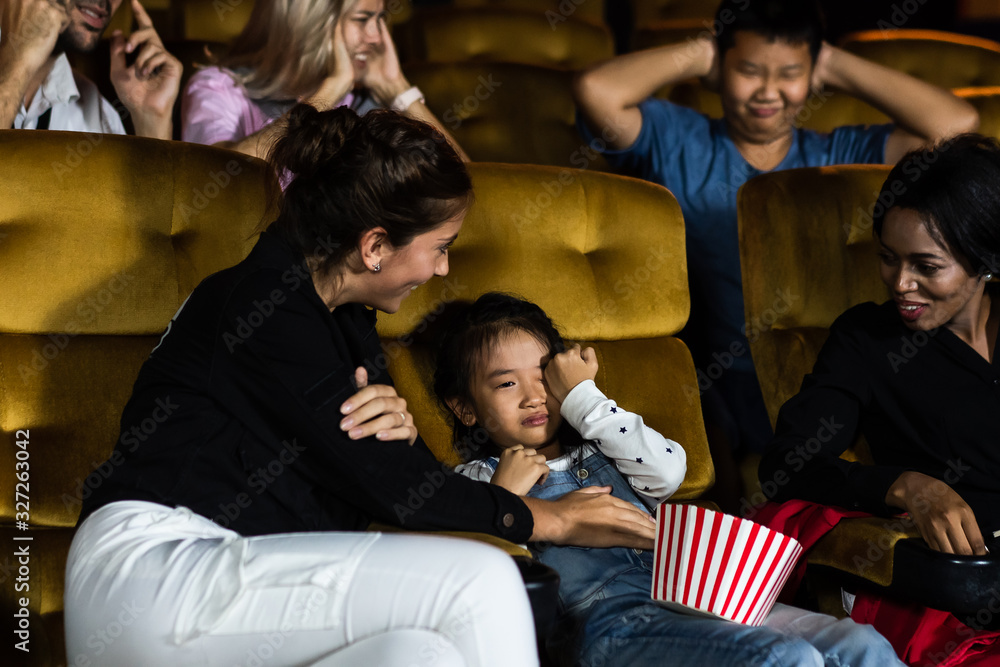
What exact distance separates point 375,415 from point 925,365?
0.98m

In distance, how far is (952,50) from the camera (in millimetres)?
3402

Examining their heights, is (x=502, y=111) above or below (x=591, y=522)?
above

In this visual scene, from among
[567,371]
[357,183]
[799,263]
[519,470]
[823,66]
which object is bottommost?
[519,470]

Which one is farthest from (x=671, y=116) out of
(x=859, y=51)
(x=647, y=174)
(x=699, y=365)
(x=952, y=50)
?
(x=952, y=50)

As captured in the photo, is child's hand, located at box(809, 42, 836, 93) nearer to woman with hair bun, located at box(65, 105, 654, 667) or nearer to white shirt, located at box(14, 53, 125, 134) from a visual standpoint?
woman with hair bun, located at box(65, 105, 654, 667)

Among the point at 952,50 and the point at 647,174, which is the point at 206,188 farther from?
the point at 952,50

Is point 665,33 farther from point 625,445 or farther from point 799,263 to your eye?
point 625,445

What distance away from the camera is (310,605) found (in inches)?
37.2

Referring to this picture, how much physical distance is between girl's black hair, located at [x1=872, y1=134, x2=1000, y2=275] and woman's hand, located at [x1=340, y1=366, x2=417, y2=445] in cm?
92

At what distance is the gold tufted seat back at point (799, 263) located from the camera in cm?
181

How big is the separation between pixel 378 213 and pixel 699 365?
1193 mm

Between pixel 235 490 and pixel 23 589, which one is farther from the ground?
pixel 235 490

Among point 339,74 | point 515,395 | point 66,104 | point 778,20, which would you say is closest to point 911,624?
point 515,395

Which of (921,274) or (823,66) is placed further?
(823,66)
